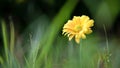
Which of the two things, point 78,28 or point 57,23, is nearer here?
point 78,28

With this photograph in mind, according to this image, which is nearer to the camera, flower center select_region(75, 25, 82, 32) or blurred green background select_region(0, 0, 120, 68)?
flower center select_region(75, 25, 82, 32)

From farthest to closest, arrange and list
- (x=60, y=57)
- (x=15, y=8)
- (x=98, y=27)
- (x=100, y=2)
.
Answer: (x=15, y=8) → (x=98, y=27) → (x=100, y=2) → (x=60, y=57)

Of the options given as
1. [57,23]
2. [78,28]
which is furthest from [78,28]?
[57,23]

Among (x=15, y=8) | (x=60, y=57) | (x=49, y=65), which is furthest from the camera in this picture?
(x=15, y=8)

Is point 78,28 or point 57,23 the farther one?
point 57,23

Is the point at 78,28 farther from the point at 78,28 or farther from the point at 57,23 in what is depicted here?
the point at 57,23

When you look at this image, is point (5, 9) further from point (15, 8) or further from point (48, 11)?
point (48, 11)

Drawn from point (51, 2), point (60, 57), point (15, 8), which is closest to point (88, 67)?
point (60, 57)

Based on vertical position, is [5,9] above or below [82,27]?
above
